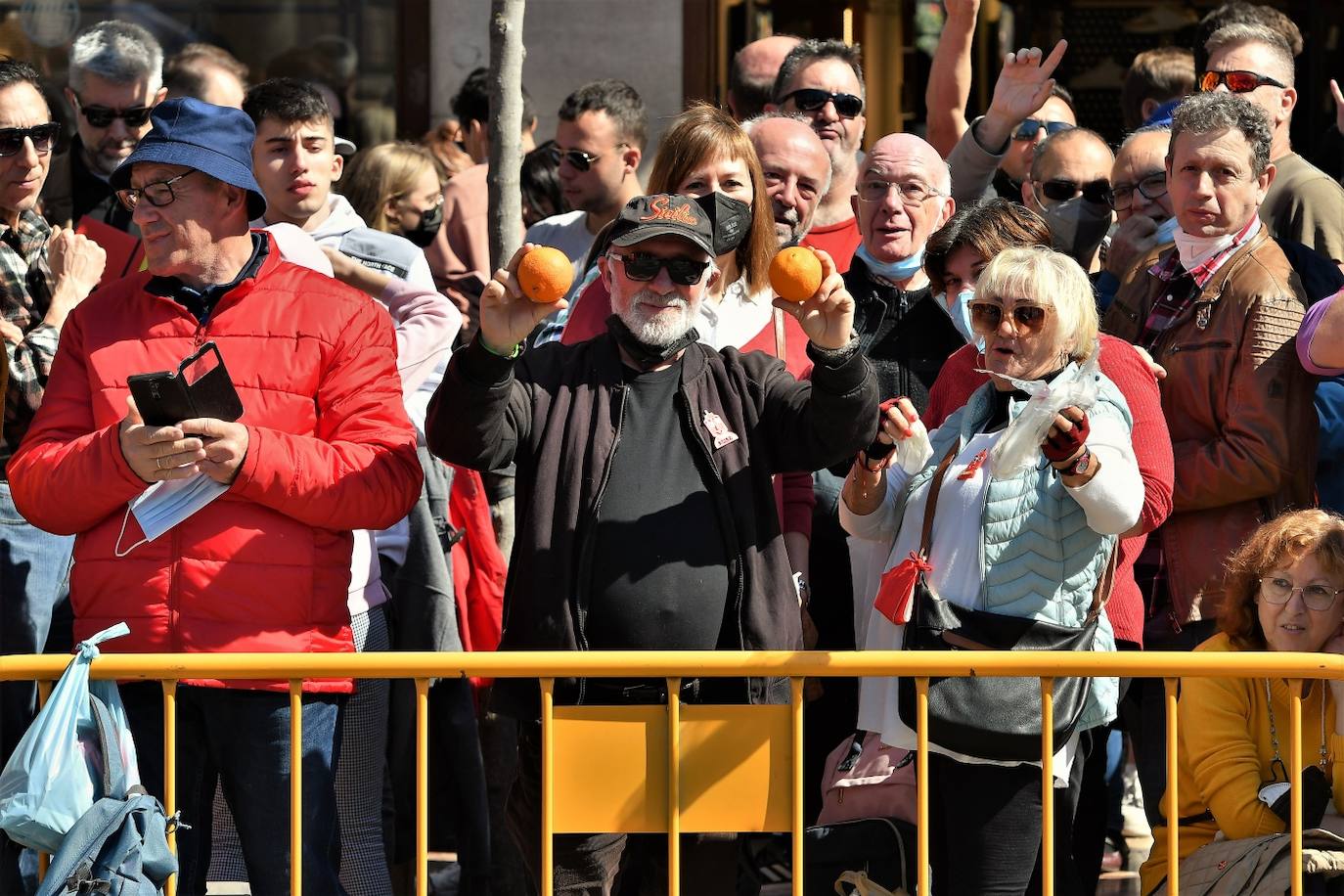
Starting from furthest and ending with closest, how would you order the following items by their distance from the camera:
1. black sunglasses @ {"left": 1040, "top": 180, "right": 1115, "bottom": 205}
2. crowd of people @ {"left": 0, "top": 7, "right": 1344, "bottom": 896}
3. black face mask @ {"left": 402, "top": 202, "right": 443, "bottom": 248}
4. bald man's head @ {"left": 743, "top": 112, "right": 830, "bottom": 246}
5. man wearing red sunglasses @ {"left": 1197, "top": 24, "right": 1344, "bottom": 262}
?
black face mask @ {"left": 402, "top": 202, "right": 443, "bottom": 248}
black sunglasses @ {"left": 1040, "top": 180, "right": 1115, "bottom": 205}
man wearing red sunglasses @ {"left": 1197, "top": 24, "right": 1344, "bottom": 262}
bald man's head @ {"left": 743, "top": 112, "right": 830, "bottom": 246}
crowd of people @ {"left": 0, "top": 7, "right": 1344, "bottom": 896}

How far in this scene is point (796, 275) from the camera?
13.4 ft

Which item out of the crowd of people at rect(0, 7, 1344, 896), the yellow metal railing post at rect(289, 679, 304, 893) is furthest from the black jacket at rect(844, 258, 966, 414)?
the yellow metal railing post at rect(289, 679, 304, 893)

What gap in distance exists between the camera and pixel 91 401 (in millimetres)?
4477

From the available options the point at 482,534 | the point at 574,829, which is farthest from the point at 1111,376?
the point at 482,534

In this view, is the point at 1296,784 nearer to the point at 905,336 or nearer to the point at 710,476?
the point at 710,476

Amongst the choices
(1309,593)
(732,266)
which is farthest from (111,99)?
(1309,593)

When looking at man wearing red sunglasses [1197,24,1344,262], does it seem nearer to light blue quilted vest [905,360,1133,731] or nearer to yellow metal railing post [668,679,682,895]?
light blue quilted vest [905,360,1133,731]

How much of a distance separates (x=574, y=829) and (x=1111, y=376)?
1661 millimetres

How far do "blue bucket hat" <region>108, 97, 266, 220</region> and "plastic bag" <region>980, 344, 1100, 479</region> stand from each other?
5.94 ft

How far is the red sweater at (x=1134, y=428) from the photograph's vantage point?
4.49 meters

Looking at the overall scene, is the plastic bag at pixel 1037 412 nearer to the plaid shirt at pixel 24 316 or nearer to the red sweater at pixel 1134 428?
the red sweater at pixel 1134 428

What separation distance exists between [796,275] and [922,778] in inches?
42.0

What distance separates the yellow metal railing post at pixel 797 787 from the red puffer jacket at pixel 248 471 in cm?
105

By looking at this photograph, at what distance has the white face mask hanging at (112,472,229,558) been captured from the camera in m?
4.25
